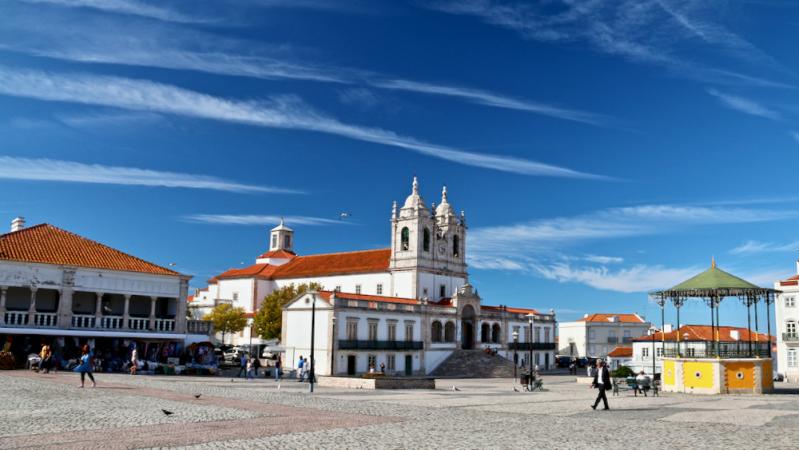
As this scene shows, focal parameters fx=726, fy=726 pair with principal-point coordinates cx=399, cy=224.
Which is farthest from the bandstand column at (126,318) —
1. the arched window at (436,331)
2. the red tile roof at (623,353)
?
the red tile roof at (623,353)

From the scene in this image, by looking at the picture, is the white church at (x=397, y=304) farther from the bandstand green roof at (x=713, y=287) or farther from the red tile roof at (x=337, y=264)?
the bandstand green roof at (x=713, y=287)

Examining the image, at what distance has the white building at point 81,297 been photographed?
37344mm

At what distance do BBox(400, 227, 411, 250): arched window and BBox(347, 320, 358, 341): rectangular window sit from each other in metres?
17.1

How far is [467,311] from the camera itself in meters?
64.1

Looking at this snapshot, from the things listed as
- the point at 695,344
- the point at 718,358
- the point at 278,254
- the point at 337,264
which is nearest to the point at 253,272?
the point at 278,254

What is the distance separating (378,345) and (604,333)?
5403cm

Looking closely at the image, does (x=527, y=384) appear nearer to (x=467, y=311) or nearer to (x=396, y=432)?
(x=396, y=432)

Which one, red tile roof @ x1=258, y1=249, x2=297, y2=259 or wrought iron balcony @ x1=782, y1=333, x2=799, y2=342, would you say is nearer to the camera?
wrought iron balcony @ x1=782, y1=333, x2=799, y2=342

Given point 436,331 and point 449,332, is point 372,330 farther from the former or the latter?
point 449,332

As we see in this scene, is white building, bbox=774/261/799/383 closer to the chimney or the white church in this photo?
the white church

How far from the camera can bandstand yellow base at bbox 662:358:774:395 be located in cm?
3195

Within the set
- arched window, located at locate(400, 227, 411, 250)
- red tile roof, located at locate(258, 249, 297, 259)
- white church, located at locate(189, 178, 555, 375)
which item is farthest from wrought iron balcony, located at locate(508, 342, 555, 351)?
red tile roof, located at locate(258, 249, 297, 259)

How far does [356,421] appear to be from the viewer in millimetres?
16969

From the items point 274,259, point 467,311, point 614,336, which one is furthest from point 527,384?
point 614,336
